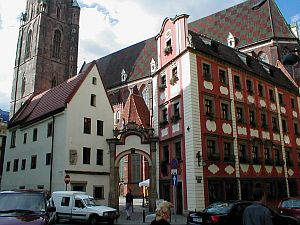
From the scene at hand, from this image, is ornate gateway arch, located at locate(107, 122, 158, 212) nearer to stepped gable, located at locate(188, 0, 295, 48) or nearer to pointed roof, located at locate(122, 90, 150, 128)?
pointed roof, located at locate(122, 90, 150, 128)

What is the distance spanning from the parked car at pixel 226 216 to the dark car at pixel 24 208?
5.97 meters

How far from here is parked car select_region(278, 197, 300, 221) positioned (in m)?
14.5

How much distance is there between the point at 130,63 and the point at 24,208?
4968 cm

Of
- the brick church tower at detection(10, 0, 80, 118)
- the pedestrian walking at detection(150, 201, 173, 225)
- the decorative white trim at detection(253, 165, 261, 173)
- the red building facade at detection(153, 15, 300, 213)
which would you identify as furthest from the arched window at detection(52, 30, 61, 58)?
the pedestrian walking at detection(150, 201, 173, 225)

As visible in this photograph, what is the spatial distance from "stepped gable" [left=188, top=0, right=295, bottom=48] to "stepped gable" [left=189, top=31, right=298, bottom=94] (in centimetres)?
818

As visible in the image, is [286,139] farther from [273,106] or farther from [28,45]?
[28,45]

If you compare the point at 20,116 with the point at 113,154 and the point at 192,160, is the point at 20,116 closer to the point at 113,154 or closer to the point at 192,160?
the point at 113,154

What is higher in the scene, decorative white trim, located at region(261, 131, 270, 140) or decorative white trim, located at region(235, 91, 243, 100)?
decorative white trim, located at region(235, 91, 243, 100)

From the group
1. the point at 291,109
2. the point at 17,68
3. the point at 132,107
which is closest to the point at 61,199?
the point at 132,107

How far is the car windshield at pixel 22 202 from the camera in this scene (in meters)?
9.42

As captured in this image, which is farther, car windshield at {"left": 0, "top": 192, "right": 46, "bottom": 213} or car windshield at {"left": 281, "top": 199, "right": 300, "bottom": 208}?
car windshield at {"left": 281, "top": 199, "right": 300, "bottom": 208}

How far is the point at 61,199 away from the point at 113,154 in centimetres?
911

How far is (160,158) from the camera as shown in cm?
2809

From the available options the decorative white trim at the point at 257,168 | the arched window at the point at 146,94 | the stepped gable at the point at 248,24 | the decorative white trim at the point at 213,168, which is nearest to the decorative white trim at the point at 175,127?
the decorative white trim at the point at 213,168
